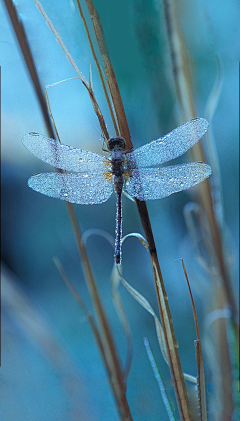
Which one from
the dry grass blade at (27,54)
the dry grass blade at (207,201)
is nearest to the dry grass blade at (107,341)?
the dry grass blade at (27,54)

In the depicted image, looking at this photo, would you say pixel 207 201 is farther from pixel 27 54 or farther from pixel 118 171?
pixel 27 54

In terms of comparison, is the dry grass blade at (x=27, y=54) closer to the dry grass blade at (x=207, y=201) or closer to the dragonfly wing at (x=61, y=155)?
the dragonfly wing at (x=61, y=155)

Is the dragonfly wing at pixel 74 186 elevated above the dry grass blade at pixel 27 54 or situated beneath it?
situated beneath

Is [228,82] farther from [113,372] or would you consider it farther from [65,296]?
[65,296]

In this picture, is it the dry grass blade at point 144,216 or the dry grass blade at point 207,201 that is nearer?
the dry grass blade at point 144,216

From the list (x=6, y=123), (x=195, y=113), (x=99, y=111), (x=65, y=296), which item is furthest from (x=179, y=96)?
(x=65, y=296)

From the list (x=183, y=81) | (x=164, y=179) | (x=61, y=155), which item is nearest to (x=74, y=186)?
(x=61, y=155)

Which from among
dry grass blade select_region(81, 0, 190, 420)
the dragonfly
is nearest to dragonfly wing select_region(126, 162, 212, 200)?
the dragonfly
